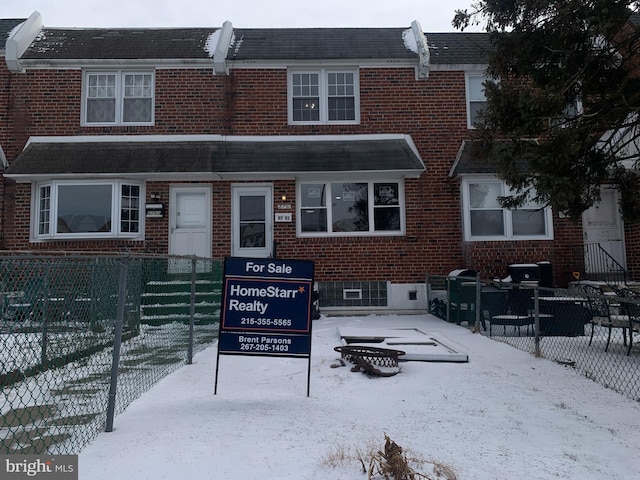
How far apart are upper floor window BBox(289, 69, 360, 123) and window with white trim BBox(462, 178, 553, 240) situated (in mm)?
3668

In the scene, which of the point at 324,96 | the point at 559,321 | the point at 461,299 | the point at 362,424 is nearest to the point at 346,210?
the point at 324,96

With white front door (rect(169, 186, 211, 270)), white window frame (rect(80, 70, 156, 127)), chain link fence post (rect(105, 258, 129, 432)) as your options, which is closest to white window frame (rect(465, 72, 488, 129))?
white front door (rect(169, 186, 211, 270))

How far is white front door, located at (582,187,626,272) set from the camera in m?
12.9

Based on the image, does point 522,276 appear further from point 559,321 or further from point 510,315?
point 510,315

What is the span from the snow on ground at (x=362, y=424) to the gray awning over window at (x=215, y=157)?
19.9ft

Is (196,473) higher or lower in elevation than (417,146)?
lower

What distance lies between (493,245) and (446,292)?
7.13 ft

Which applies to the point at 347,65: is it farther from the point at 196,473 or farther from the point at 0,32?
the point at 196,473

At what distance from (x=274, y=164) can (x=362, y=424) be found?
8.31m

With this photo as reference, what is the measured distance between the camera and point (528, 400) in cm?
509

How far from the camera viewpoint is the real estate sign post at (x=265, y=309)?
5180 mm

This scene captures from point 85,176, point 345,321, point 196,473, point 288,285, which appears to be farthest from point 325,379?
point 85,176

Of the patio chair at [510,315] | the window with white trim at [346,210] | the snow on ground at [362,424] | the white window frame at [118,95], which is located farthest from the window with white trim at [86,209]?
the patio chair at [510,315]

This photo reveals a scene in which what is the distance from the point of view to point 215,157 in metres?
11.7
